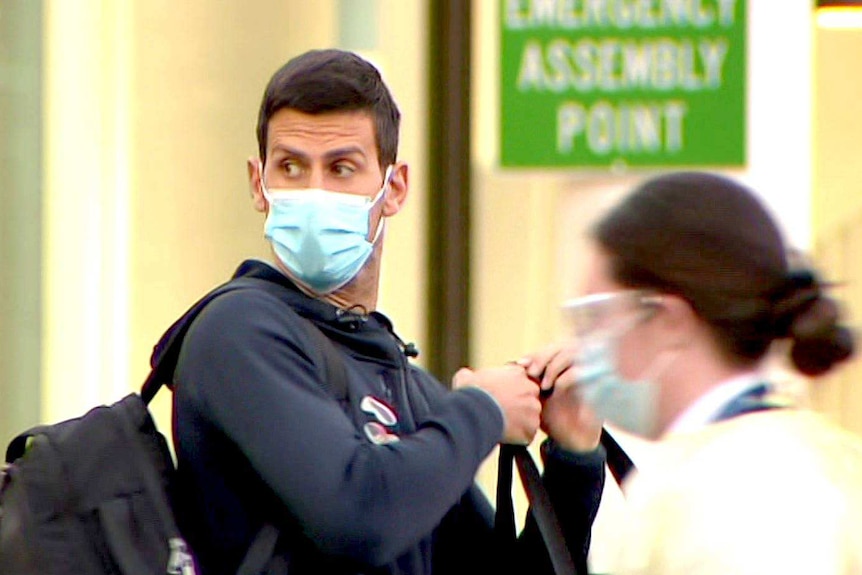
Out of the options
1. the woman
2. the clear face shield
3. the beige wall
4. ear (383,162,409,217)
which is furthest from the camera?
the beige wall

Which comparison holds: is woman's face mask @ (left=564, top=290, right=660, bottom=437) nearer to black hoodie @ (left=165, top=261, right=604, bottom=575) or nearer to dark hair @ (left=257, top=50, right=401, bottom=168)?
black hoodie @ (left=165, top=261, right=604, bottom=575)

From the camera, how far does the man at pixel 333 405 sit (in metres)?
2.62

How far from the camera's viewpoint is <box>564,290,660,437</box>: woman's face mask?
8.13 ft

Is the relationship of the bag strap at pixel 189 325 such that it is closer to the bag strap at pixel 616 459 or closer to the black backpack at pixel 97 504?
the black backpack at pixel 97 504

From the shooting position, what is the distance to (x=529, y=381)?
2.91 m

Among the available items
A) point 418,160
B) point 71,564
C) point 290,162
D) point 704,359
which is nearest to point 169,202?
point 418,160

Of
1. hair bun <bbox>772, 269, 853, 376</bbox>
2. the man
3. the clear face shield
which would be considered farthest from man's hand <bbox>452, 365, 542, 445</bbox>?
hair bun <bbox>772, 269, 853, 376</bbox>

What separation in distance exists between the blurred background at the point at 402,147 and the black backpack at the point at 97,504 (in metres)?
2.68

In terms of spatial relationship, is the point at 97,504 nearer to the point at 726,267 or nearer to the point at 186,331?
the point at 186,331

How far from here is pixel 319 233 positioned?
2.93 meters

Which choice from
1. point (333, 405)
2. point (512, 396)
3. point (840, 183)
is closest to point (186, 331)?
point (333, 405)

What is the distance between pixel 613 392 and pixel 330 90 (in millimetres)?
650

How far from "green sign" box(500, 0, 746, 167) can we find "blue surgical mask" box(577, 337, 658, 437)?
2.66 m

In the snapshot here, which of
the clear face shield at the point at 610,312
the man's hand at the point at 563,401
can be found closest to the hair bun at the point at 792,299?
the clear face shield at the point at 610,312
